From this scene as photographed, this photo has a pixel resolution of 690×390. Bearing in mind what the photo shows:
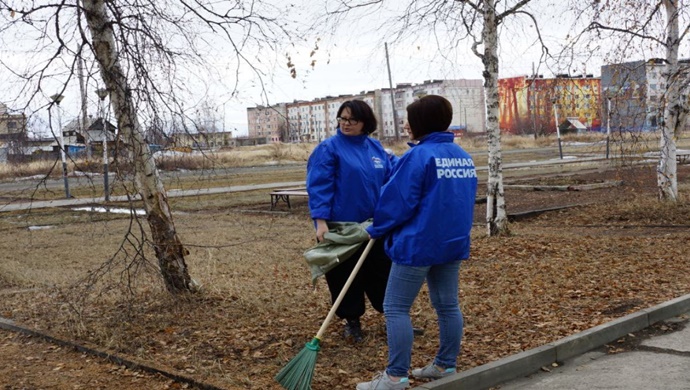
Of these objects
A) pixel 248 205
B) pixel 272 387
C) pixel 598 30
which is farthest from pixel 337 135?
pixel 248 205

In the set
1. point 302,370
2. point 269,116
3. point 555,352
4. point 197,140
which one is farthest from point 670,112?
point 302,370

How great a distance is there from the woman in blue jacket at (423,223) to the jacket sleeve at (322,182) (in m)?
0.89

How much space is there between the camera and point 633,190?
20078mm

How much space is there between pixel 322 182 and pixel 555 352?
206cm

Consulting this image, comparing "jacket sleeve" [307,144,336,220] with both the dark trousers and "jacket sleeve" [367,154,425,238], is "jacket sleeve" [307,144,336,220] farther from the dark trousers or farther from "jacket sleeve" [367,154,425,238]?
"jacket sleeve" [367,154,425,238]

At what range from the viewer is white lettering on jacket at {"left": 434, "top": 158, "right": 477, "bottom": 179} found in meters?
4.40

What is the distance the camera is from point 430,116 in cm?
463

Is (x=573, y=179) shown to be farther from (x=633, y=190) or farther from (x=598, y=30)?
(x=598, y=30)

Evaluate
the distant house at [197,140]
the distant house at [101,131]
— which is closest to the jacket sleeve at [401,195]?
the distant house at [197,140]

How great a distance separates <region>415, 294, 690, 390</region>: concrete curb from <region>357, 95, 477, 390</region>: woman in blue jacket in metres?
0.32

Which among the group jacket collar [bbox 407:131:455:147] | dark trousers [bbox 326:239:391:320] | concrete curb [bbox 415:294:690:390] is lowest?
concrete curb [bbox 415:294:690:390]

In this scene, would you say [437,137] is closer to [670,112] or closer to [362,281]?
[362,281]

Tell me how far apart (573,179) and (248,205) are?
10424mm

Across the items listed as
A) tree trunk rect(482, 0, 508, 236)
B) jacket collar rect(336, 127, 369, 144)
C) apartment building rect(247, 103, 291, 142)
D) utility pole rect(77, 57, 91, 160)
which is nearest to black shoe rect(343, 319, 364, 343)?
jacket collar rect(336, 127, 369, 144)
